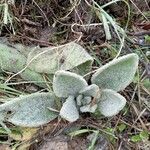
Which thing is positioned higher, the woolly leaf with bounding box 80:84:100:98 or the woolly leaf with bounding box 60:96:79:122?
the woolly leaf with bounding box 80:84:100:98

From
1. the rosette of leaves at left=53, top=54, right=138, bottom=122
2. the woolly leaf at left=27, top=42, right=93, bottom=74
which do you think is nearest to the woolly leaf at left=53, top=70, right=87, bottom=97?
the rosette of leaves at left=53, top=54, right=138, bottom=122

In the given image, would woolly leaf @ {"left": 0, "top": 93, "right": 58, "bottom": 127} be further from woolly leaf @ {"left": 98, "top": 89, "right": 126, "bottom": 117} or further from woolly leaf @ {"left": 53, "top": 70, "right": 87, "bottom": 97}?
woolly leaf @ {"left": 98, "top": 89, "right": 126, "bottom": 117}

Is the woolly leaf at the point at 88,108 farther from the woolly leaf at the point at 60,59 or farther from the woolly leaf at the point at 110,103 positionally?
the woolly leaf at the point at 60,59

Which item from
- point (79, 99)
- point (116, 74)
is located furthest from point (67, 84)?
point (116, 74)

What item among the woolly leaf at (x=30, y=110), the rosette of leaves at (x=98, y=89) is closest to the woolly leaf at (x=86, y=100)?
the rosette of leaves at (x=98, y=89)

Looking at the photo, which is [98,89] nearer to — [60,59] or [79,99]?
[79,99]

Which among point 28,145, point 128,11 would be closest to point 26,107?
point 28,145
